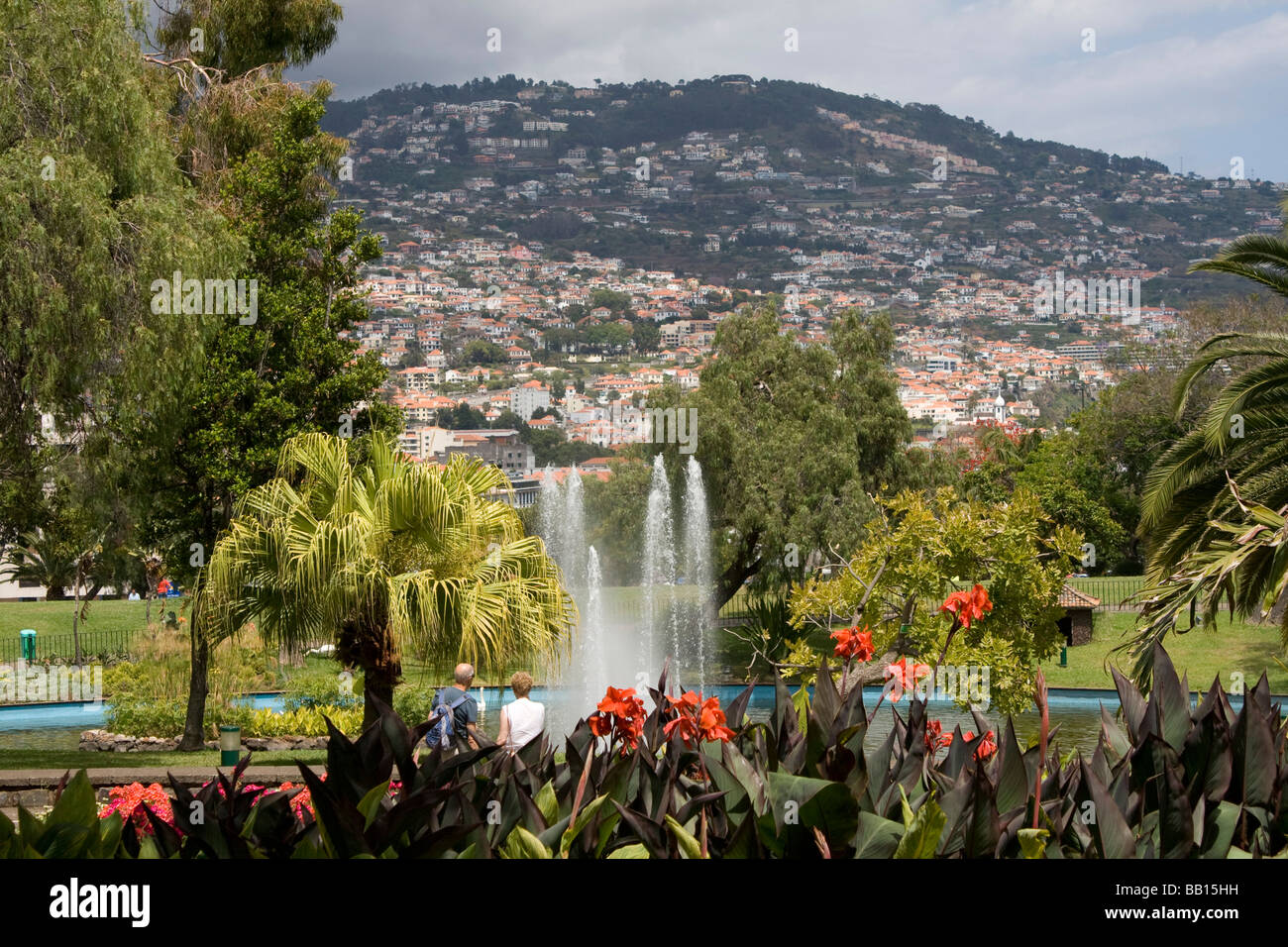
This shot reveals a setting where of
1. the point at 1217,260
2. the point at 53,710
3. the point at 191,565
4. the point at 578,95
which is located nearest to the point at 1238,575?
the point at 1217,260

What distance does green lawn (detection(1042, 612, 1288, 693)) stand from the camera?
65.4 feet

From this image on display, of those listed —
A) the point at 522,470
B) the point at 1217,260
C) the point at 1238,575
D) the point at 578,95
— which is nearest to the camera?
the point at 1238,575

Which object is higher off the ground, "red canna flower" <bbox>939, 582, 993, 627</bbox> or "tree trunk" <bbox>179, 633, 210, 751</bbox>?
"red canna flower" <bbox>939, 582, 993, 627</bbox>

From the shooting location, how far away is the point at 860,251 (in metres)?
154

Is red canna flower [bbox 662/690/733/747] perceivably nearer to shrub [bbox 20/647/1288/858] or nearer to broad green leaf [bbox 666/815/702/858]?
shrub [bbox 20/647/1288/858]

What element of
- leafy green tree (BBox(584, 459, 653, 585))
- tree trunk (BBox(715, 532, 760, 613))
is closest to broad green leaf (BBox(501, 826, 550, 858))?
tree trunk (BBox(715, 532, 760, 613))

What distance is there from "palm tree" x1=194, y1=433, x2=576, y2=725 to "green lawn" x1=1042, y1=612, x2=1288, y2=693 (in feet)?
41.6

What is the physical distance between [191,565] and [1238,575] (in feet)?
37.7

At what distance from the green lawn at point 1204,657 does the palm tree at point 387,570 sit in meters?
12.7

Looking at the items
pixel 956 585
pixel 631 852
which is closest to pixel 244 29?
pixel 956 585

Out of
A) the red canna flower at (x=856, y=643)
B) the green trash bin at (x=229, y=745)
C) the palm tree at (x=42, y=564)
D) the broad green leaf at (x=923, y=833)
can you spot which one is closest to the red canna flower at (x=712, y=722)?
the broad green leaf at (x=923, y=833)

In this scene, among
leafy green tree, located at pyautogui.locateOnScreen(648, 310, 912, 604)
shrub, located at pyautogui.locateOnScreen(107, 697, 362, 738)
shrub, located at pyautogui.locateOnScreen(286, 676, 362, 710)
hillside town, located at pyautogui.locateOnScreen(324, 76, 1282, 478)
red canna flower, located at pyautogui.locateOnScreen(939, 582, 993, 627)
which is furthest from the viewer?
hillside town, located at pyautogui.locateOnScreen(324, 76, 1282, 478)
